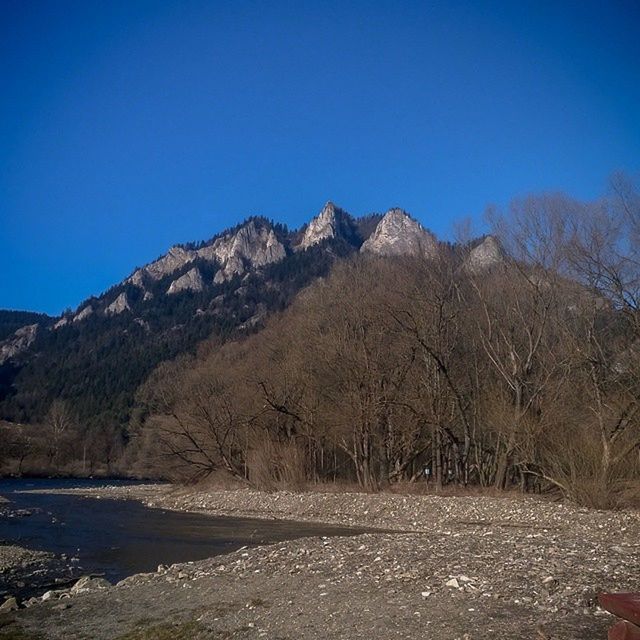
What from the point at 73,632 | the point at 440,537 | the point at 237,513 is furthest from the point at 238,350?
the point at 73,632

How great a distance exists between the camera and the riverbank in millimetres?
9273

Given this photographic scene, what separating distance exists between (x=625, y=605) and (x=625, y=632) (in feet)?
0.97

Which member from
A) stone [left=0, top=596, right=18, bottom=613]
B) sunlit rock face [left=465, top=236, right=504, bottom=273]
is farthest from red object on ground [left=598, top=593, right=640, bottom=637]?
sunlit rock face [left=465, top=236, right=504, bottom=273]

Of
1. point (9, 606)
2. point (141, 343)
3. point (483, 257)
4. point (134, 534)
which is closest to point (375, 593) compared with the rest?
point (9, 606)

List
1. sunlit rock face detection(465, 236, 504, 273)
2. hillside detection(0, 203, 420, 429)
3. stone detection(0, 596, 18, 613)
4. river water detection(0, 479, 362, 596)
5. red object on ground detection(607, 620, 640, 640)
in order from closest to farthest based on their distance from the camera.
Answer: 1. red object on ground detection(607, 620, 640, 640)
2. stone detection(0, 596, 18, 613)
3. river water detection(0, 479, 362, 596)
4. sunlit rock face detection(465, 236, 504, 273)
5. hillside detection(0, 203, 420, 429)

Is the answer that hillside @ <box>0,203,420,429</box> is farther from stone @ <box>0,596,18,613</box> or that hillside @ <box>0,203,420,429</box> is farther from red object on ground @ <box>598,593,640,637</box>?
red object on ground @ <box>598,593,640,637</box>

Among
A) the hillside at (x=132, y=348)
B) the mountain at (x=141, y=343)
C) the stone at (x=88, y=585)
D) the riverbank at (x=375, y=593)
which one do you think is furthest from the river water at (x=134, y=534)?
the mountain at (x=141, y=343)

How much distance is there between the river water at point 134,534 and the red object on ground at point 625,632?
14.7 metres

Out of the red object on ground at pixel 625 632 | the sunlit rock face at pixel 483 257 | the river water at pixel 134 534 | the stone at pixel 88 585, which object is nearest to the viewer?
the red object on ground at pixel 625 632

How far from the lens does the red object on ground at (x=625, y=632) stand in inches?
269

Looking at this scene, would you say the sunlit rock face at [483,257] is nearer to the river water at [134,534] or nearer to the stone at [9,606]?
the river water at [134,534]

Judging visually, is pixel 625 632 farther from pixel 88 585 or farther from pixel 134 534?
pixel 134 534

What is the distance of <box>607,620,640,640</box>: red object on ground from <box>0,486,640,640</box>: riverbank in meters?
1.10

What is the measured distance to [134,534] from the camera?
94.5 ft
